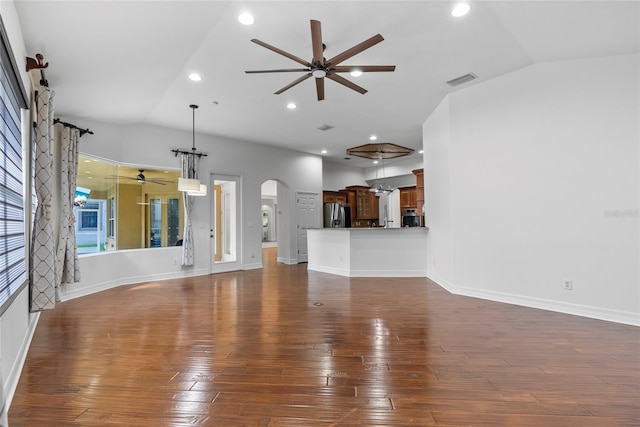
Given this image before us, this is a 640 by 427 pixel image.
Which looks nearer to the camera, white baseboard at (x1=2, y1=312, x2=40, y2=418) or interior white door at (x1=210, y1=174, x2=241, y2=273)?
white baseboard at (x1=2, y1=312, x2=40, y2=418)

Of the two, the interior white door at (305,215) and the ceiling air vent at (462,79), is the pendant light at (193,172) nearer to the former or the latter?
the interior white door at (305,215)

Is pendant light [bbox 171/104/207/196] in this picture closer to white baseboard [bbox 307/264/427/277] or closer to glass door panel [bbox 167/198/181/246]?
glass door panel [bbox 167/198/181/246]

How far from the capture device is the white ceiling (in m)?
2.85

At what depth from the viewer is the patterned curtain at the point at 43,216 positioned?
3.19 meters

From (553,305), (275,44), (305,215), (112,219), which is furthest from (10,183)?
(305,215)

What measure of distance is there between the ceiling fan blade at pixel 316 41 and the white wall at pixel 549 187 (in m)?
2.81

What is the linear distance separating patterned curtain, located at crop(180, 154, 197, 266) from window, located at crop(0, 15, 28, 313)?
352cm

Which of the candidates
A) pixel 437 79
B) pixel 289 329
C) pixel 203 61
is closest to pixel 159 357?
pixel 289 329

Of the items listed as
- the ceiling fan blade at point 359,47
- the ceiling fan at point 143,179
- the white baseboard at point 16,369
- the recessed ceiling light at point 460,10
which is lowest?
the white baseboard at point 16,369

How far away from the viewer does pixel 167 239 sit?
21.3ft

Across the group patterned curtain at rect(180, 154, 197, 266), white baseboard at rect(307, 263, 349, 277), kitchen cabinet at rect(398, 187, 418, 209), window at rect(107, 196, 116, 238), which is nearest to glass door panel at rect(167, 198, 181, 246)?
patterned curtain at rect(180, 154, 197, 266)

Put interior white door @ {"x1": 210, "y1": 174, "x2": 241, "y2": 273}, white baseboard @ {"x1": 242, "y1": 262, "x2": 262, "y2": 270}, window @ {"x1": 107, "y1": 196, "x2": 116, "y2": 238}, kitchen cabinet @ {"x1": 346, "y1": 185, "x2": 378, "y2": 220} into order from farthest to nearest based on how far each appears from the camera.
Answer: kitchen cabinet @ {"x1": 346, "y1": 185, "x2": 378, "y2": 220} < white baseboard @ {"x1": 242, "y1": 262, "x2": 262, "y2": 270} < interior white door @ {"x1": 210, "y1": 174, "x2": 241, "y2": 273} < window @ {"x1": 107, "y1": 196, "x2": 116, "y2": 238}

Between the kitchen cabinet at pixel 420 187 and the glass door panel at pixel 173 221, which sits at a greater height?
the kitchen cabinet at pixel 420 187

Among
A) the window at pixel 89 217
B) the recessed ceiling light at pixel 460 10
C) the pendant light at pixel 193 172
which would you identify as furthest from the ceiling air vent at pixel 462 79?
the window at pixel 89 217
